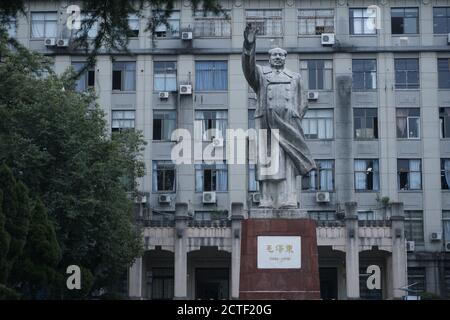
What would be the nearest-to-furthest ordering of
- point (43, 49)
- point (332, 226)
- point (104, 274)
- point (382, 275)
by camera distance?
point (104, 274)
point (332, 226)
point (382, 275)
point (43, 49)

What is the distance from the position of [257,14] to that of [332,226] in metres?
10.2

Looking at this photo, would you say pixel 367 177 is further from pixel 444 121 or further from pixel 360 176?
pixel 444 121

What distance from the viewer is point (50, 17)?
37.8 metres

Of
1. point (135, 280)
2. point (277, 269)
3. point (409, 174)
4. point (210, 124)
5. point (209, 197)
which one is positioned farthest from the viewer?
point (210, 124)

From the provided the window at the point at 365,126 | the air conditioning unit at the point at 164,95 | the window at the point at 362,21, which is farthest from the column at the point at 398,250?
the air conditioning unit at the point at 164,95

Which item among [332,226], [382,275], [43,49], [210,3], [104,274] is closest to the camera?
[210,3]

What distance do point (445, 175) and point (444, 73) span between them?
14.1ft

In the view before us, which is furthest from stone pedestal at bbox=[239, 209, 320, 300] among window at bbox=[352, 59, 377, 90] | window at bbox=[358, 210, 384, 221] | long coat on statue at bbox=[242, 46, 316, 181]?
window at bbox=[352, 59, 377, 90]

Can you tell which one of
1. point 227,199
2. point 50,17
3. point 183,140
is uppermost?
point 50,17

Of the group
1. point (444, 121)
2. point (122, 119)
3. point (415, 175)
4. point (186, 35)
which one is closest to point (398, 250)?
point (415, 175)

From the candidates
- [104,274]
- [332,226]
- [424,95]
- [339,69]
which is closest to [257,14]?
[339,69]

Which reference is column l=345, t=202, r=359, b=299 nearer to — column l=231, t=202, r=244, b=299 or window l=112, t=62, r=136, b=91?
column l=231, t=202, r=244, b=299

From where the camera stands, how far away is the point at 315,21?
37.5m

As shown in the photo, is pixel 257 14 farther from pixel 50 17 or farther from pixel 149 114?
pixel 50 17
